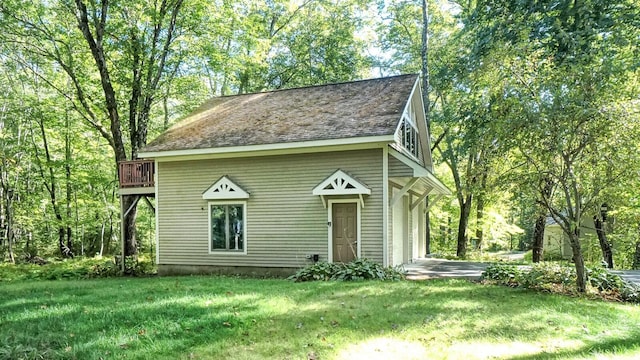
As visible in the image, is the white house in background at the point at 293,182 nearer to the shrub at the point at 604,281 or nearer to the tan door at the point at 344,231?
the tan door at the point at 344,231

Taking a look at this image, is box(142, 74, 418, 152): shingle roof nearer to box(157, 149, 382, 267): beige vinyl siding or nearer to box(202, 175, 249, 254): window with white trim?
box(157, 149, 382, 267): beige vinyl siding

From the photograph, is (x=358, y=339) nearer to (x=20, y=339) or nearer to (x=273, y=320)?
(x=273, y=320)

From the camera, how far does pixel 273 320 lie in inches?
233

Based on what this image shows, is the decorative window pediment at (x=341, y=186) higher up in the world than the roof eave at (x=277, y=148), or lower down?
lower down

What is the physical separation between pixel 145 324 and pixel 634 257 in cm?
1816

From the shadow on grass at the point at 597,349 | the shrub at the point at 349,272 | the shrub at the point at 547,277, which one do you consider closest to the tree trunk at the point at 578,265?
the shrub at the point at 547,277

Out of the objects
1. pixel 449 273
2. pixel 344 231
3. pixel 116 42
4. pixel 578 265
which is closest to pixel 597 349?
pixel 578 265

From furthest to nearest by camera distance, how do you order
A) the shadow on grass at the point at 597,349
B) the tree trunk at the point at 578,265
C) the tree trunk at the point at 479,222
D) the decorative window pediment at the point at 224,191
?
the tree trunk at the point at 479,222 < the decorative window pediment at the point at 224,191 < the tree trunk at the point at 578,265 < the shadow on grass at the point at 597,349

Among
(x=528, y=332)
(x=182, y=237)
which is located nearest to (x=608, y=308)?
(x=528, y=332)

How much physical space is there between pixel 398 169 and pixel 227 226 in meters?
5.12

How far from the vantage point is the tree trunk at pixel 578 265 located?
25.7 feet

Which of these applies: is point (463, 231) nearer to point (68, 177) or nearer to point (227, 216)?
point (227, 216)

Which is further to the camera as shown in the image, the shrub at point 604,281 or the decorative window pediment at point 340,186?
the decorative window pediment at point 340,186

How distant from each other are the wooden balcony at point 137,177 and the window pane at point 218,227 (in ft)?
7.75
